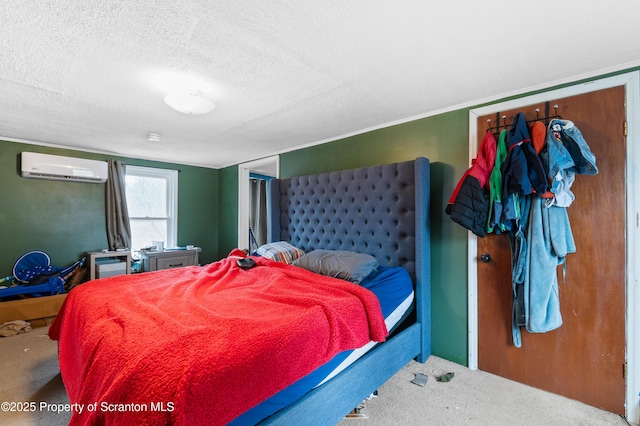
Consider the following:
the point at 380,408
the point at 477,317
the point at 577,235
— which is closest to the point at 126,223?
the point at 380,408

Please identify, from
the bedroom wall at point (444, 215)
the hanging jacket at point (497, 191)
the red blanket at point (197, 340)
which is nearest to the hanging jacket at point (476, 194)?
the hanging jacket at point (497, 191)

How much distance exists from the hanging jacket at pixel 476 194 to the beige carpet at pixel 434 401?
1.11 m

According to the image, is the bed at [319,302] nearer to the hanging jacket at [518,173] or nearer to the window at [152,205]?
the hanging jacket at [518,173]

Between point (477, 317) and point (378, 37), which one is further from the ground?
point (378, 37)

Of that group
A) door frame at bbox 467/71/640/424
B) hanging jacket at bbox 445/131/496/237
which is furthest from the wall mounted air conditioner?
door frame at bbox 467/71/640/424

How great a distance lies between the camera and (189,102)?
1.97 m

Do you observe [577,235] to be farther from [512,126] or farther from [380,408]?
[380,408]

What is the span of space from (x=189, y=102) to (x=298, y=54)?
34.1 inches

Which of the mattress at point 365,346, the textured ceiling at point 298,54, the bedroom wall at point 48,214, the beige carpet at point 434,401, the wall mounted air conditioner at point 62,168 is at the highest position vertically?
the textured ceiling at point 298,54

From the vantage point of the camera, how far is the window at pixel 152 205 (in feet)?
14.1

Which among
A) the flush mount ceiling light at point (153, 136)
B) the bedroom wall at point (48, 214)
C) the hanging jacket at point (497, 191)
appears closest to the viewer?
the hanging jacket at point (497, 191)

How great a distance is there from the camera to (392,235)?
2.58 metres

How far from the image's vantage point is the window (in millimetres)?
4305

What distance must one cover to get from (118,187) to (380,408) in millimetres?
4186
